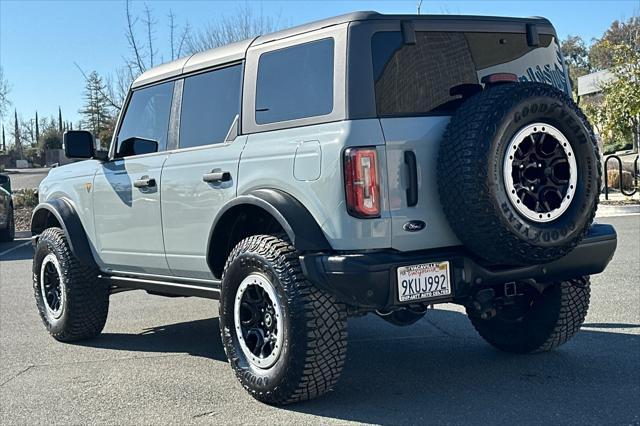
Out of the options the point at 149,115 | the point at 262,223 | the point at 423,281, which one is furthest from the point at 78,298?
the point at 423,281

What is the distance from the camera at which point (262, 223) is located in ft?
16.5

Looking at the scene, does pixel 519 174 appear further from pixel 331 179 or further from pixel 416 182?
pixel 331 179

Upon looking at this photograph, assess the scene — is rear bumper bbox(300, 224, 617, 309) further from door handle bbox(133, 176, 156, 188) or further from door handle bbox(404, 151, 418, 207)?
door handle bbox(133, 176, 156, 188)

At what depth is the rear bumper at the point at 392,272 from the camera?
13.5 ft

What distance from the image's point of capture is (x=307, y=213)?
437 centimetres

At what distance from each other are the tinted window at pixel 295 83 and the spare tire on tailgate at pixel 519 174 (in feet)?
2.37

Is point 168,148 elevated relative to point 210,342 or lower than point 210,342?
elevated

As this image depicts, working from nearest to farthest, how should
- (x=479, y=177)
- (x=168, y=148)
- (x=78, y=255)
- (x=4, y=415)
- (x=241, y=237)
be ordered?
(x=479, y=177) < (x=4, y=415) < (x=241, y=237) < (x=168, y=148) < (x=78, y=255)

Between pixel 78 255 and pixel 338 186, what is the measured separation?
3.01 meters

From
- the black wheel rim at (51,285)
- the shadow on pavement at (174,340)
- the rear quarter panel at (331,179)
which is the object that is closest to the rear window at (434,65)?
the rear quarter panel at (331,179)

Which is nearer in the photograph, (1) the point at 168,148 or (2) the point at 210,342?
(1) the point at 168,148

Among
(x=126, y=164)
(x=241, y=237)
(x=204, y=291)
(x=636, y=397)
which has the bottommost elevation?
(x=636, y=397)

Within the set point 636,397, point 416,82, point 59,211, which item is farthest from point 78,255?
point 636,397

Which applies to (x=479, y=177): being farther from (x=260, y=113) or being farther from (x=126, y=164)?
(x=126, y=164)
